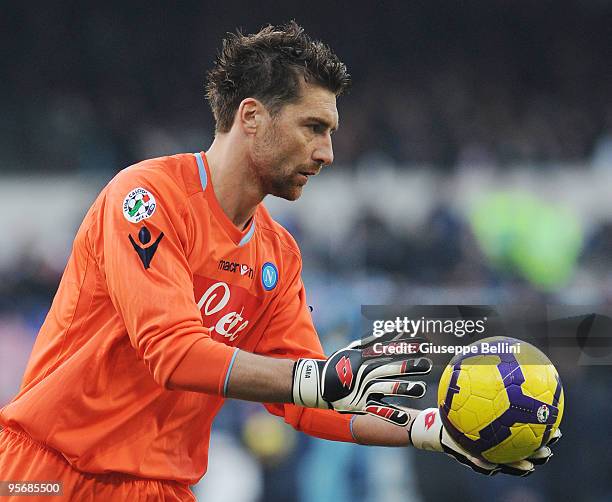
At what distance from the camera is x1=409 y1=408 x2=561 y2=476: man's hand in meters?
2.80

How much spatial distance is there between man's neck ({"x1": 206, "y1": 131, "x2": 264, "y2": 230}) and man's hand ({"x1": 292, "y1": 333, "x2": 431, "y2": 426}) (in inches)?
31.7

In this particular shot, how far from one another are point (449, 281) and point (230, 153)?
418 cm

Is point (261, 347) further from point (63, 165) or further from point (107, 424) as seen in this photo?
point (63, 165)

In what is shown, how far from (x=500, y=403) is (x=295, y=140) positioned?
43.3 inches

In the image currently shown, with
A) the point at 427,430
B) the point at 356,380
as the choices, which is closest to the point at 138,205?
the point at 356,380

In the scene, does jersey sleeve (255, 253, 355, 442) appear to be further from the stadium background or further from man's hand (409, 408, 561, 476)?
the stadium background

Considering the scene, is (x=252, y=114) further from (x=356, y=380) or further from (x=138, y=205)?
(x=356, y=380)

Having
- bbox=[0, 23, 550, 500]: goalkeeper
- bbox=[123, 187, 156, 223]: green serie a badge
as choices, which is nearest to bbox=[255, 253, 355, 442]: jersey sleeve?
bbox=[0, 23, 550, 500]: goalkeeper

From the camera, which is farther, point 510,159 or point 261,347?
point 510,159

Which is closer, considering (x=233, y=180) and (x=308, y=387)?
(x=308, y=387)

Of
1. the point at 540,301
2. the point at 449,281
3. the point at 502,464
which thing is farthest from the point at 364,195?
the point at 502,464

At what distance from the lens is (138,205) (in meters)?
2.67

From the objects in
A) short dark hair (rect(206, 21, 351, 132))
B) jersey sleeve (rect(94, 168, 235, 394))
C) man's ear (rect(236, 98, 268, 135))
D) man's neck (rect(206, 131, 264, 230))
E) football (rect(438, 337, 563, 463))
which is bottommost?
football (rect(438, 337, 563, 463))

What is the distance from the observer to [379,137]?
324 inches
